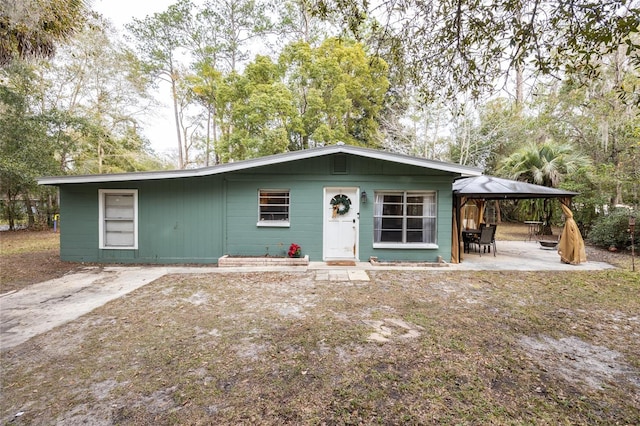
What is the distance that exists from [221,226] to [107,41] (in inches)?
610

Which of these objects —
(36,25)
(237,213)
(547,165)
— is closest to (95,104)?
(36,25)

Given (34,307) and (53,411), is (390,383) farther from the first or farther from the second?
(34,307)

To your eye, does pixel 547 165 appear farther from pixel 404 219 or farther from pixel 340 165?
pixel 340 165

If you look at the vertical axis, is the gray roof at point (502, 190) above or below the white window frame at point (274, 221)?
above

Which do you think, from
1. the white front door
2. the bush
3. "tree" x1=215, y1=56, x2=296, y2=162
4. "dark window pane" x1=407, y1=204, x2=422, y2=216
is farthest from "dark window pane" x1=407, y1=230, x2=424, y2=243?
"tree" x1=215, y1=56, x2=296, y2=162

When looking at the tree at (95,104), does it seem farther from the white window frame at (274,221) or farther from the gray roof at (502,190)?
the gray roof at (502,190)

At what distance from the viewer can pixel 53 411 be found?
2.11 metres

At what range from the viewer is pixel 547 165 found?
12.1 metres

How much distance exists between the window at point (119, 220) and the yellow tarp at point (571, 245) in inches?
437

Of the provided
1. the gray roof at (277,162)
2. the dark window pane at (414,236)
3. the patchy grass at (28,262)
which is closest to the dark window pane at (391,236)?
the dark window pane at (414,236)

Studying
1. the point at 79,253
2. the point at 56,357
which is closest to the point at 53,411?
the point at 56,357

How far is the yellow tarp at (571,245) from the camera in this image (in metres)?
7.14

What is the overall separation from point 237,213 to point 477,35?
5.99 m

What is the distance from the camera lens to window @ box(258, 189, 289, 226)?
7336 millimetres
